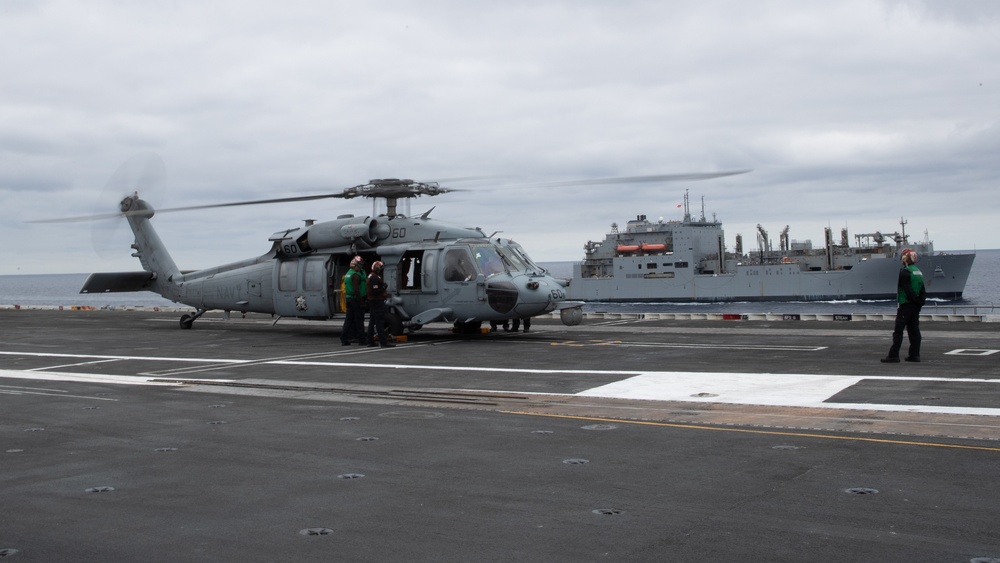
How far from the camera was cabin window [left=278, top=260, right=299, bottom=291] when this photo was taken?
20016 millimetres

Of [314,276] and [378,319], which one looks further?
[314,276]

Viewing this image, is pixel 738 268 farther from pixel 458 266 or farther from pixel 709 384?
pixel 709 384

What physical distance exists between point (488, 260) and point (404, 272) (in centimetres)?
204

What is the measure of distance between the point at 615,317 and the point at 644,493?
1948 centimetres

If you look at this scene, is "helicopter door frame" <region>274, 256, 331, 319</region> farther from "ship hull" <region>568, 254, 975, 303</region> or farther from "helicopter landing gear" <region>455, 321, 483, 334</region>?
"ship hull" <region>568, 254, 975, 303</region>

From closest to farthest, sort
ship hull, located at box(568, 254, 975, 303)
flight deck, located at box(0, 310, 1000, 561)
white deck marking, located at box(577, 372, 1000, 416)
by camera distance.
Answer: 1. flight deck, located at box(0, 310, 1000, 561)
2. white deck marking, located at box(577, 372, 1000, 416)
3. ship hull, located at box(568, 254, 975, 303)

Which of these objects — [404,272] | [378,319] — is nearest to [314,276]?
[404,272]

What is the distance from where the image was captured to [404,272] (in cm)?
1867

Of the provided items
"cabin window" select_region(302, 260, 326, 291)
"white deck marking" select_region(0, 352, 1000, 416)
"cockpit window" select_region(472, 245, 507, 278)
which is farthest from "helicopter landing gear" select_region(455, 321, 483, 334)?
"white deck marking" select_region(0, 352, 1000, 416)

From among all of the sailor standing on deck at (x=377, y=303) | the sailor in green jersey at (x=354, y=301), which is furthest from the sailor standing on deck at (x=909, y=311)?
the sailor in green jersey at (x=354, y=301)

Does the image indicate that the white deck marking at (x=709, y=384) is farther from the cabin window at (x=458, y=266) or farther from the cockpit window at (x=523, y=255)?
the cockpit window at (x=523, y=255)

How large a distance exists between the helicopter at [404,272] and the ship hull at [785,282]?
5991 cm

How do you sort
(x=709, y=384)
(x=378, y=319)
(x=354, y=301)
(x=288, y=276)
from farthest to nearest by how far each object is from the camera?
1. (x=288, y=276)
2. (x=354, y=301)
3. (x=378, y=319)
4. (x=709, y=384)

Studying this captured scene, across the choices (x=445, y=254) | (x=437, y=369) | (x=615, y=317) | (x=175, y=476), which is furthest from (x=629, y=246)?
(x=175, y=476)
